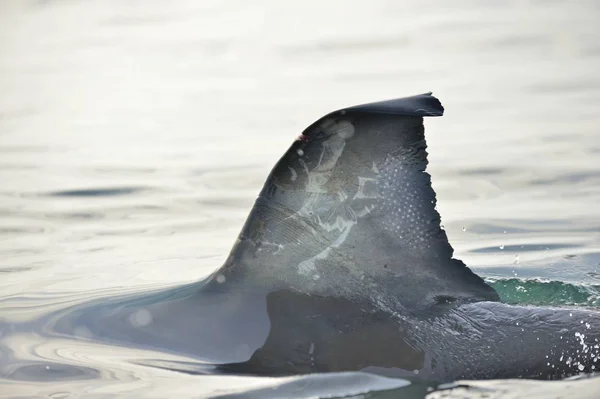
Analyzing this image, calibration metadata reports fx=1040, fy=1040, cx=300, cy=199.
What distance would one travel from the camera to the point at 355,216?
13.5ft

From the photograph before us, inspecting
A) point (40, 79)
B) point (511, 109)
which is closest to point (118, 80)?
point (40, 79)

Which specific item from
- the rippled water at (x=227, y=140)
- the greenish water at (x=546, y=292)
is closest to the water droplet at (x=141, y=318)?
the rippled water at (x=227, y=140)

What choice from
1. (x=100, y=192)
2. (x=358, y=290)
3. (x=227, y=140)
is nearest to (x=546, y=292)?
(x=358, y=290)

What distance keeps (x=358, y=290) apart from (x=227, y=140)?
258 inches

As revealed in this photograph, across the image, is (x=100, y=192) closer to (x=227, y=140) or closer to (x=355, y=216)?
(x=227, y=140)

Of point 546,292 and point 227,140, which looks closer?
point 546,292

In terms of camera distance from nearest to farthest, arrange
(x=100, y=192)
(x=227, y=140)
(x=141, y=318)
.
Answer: (x=141, y=318) → (x=100, y=192) → (x=227, y=140)

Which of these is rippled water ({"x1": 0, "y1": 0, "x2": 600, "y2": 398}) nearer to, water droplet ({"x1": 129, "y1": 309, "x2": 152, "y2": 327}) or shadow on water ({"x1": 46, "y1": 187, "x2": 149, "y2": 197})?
shadow on water ({"x1": 46, "y1": 187, "x2": 149, "y2": 197})

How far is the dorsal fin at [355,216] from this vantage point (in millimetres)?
4051

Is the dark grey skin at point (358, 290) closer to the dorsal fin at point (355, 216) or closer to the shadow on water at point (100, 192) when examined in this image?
the dorsal fin at point (355, 216)

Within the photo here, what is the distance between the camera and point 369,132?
409 centimetres

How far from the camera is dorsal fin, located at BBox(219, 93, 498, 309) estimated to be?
4.05 m

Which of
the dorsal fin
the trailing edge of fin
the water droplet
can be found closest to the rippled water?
the water droplet

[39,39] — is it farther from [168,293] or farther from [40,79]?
[168,293]
